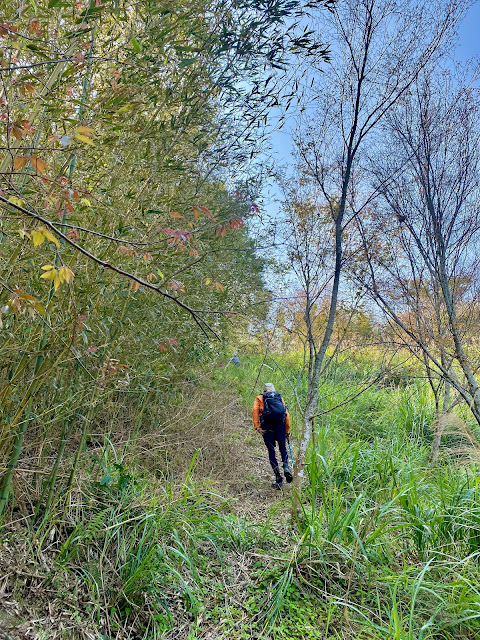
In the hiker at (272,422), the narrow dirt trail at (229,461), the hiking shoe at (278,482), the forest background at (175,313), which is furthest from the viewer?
the hiker at (272,422)

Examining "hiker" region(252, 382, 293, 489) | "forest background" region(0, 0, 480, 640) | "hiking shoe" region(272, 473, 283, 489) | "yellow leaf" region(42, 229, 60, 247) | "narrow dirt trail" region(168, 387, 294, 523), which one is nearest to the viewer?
"yellow leaf" region(42, 229, 60, 247)

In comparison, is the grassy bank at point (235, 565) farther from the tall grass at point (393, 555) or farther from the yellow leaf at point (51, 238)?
the yellow leaf at point (51, 238)

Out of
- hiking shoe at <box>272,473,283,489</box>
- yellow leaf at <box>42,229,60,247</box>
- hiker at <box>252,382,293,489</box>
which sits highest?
yellow leaf at <box>42,229,60,247</box>

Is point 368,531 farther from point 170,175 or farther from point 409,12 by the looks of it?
point 409,12

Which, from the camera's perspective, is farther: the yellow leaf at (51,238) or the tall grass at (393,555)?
the tall grass at (393,555)

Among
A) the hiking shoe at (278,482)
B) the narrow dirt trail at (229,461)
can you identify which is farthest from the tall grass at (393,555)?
the hiking shoe at (278,482)

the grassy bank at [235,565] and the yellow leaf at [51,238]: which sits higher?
the yellow leaf at [51,238]

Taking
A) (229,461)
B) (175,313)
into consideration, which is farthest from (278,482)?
(175,313)

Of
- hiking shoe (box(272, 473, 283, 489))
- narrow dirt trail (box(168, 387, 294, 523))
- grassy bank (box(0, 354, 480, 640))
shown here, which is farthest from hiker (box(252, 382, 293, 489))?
grassy bank (box(0, 354, 480, 640))

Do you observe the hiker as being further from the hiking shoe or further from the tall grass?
the tall grass

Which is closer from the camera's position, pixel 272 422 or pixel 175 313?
pixel 175 313

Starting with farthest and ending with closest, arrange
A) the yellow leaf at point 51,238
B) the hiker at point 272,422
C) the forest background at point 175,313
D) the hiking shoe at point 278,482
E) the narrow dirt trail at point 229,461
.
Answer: the hiker at point 272,422 → the hiking shoe at point 278,482 → the narrow dirt trail at point 229,461 → the forest background at point 175,313 → the yellow leaf at point 51,238

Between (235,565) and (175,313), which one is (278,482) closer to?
(235,565)

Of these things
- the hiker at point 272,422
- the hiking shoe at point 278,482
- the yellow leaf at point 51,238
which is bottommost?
the hiking shoe at point 278,482
